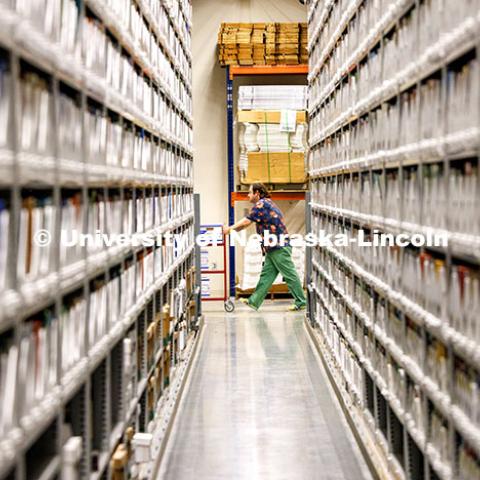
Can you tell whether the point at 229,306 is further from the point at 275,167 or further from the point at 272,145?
the point at 272,145

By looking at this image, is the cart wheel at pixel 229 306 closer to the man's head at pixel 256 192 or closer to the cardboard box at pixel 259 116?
the man's head at pixel 256 192

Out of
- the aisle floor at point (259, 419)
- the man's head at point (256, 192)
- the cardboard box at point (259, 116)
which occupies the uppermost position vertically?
the cardboard box at point (259, 116)

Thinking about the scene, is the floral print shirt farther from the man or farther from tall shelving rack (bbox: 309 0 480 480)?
tall shelving rack (bbox: 309 0 480 480)

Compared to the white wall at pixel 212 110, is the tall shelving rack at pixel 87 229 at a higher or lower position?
lower

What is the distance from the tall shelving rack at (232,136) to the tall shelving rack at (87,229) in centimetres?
511

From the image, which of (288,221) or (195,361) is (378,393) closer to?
(195,361)

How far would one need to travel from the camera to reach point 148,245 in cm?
491

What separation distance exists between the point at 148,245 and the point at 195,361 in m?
3.05

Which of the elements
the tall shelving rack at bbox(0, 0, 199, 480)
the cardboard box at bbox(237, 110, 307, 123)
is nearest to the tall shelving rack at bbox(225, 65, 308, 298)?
the cardboard box at bbox(237, 110, 307, 123)

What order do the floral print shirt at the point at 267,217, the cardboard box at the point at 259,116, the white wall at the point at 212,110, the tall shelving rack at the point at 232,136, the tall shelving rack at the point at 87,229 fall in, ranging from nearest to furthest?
1. the tall shelving rack at the point at 87,229
2. the floral print shirt at the point at 267,217
3. the cardboard box at the point at 259,116
4. the tall shelving rack at the point at 232,136
5. the white wall at the point at 212,110

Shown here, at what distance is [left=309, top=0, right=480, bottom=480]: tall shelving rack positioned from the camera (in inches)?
113

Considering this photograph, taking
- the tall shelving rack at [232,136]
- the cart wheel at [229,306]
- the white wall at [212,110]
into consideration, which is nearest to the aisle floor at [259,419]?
the cart wheel at [229,306]

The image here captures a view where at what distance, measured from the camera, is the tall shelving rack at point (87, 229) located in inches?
84.4

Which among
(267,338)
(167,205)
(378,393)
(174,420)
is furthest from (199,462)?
(267,338)
